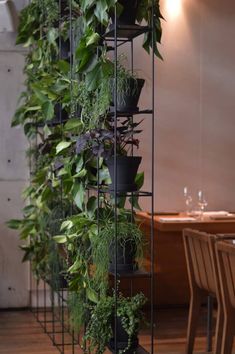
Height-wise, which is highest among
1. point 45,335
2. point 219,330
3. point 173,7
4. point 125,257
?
point 173,7

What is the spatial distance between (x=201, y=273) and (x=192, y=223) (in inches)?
58.7

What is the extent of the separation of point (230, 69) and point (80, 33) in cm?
344

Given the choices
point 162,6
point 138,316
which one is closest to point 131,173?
point 138,316

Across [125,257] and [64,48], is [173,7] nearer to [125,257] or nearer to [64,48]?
[64,48]

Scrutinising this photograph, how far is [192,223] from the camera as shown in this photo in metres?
7.20

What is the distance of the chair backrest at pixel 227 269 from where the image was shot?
4.98 m

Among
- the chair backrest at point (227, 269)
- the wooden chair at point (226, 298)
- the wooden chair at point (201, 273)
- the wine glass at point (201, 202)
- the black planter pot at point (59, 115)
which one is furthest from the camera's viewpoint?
the wine glass at point (201, 202)

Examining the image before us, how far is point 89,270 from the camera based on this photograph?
4.97 m

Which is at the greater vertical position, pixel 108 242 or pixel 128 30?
pixel 128 30

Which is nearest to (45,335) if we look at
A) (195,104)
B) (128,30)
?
(195,104)

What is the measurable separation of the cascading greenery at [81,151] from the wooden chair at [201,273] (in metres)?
0.78

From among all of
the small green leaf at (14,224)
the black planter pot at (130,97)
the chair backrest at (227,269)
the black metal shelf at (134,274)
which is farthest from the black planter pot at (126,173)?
the small green leaf at (14,224)

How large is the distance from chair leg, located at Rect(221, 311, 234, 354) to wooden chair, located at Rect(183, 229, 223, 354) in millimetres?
240

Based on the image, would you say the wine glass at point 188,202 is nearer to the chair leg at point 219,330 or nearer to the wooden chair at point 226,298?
the chair leg at point 219,330
